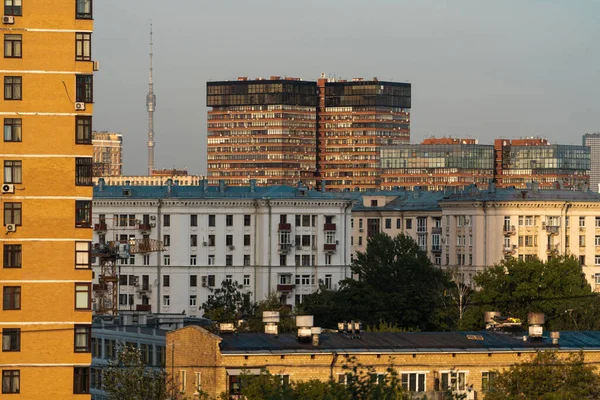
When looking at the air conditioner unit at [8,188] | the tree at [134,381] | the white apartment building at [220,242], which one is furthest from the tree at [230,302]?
the air conditioner unit at [8,188]

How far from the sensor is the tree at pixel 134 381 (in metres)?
80.7

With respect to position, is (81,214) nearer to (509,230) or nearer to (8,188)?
(8,188)

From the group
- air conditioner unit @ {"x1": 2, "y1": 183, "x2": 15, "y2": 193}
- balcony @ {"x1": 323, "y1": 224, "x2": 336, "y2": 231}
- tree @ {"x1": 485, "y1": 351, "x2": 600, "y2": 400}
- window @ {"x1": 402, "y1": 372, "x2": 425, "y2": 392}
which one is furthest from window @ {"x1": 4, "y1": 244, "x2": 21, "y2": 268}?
balcony @ {"x1": 323, "y1": 224, "x2": 336, "y2": 231}

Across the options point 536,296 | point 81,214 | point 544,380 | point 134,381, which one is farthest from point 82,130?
point 536,296

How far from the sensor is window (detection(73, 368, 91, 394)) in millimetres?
76688

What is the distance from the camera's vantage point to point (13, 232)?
77125 mm

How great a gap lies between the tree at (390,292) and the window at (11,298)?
218 ft

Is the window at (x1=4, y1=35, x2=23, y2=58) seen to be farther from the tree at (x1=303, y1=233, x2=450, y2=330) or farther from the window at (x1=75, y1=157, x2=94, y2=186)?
the tree at (x1=303, y1=233, x2=450, y2=330)

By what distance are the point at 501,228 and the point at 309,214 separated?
2136cm

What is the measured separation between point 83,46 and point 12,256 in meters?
9.06

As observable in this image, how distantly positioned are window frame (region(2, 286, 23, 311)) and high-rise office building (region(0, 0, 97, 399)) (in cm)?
4

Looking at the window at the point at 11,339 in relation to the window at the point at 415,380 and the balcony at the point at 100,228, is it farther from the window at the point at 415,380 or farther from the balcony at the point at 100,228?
Answer: the balcony at the point at 100,228

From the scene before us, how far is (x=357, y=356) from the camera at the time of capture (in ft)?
260

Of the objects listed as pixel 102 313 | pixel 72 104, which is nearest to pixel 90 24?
pixel 72 104
